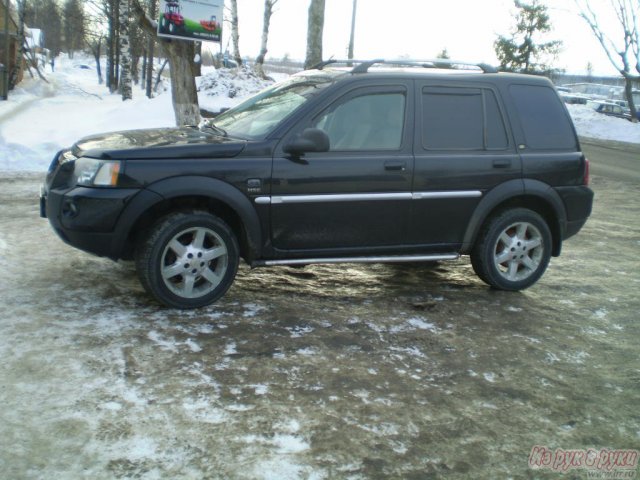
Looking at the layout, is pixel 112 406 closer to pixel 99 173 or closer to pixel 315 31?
pixel 99 173

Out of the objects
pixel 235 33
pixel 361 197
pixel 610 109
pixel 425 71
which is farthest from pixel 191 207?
pixel 610 109

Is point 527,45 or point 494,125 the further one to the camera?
point 527,45

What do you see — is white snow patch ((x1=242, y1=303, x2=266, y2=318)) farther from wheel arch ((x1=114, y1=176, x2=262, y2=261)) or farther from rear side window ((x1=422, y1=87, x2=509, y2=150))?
rear side window ((x1=422, y1=87, x2=509, y2=150))

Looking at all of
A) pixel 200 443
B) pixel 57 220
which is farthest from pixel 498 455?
pixel 57 220

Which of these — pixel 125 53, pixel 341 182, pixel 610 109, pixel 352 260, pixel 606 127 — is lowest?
pixel 352 260

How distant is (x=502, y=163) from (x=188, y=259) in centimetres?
267

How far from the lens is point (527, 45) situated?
121 feet

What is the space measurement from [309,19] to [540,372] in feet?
47.3

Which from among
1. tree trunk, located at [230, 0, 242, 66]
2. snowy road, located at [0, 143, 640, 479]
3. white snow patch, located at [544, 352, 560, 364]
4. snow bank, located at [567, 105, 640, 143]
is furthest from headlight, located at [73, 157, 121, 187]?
snow bank, located at [567, 105, 640, 143]

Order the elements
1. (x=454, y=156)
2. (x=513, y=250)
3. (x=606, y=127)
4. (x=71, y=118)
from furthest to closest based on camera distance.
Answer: (x=606, y=127), (x=71, y=118), (x=513, y=250), (x=454, y=156)

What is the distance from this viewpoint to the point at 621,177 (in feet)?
47.2

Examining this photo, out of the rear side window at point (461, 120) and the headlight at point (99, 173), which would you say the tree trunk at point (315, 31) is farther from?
the headlight at point (99, 173)

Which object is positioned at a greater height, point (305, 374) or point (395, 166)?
point (395, 166)

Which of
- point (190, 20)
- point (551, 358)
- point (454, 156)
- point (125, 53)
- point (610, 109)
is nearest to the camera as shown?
point (551, 358)
